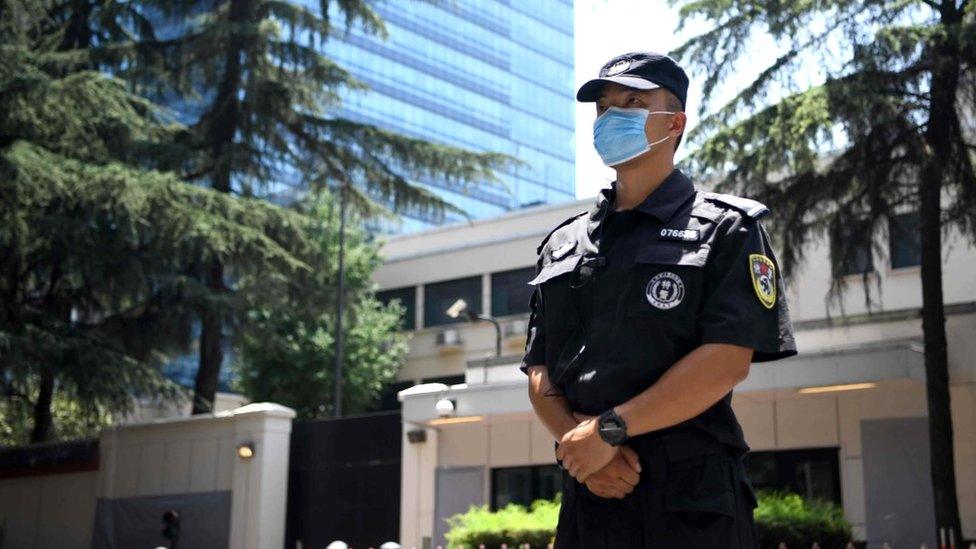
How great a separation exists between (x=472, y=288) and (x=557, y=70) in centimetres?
7593

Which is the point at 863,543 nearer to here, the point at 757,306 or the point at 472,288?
the point at 757,306

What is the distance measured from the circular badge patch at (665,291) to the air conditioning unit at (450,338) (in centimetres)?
3692

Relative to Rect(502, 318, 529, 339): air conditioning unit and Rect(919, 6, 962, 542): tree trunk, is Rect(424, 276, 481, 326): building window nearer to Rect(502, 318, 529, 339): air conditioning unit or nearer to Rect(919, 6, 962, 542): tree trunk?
Rect(502, 318, 529, 339): air conditioning unit

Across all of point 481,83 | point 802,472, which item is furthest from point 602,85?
point 481,83

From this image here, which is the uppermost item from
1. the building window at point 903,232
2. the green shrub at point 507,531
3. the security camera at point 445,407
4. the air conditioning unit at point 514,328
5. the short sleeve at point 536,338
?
the air conditioning unit at point 514,328

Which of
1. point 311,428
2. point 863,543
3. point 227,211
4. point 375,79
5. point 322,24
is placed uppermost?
point 375,79

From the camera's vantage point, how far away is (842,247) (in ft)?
54.4

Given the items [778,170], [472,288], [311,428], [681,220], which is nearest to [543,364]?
[681,220]

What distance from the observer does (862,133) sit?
1512cm

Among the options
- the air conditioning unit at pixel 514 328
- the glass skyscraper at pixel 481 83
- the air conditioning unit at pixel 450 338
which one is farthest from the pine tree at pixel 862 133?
the glass skyscraper at pixel 481 83

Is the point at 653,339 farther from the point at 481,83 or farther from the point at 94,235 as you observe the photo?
the point at 481,83

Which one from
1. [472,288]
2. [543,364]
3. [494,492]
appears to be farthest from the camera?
[472,288]

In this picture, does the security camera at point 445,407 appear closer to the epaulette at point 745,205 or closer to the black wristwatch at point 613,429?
the epaulette at point 745,205

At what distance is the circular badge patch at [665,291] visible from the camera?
272 centimetres
